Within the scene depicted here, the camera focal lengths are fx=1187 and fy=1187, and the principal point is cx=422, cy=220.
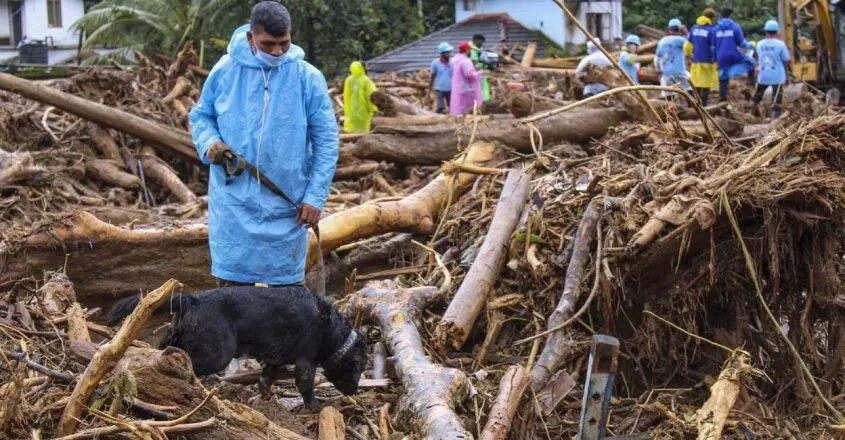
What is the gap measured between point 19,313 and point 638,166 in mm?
3404

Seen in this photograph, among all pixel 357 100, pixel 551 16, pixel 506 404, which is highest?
pixel 551 16

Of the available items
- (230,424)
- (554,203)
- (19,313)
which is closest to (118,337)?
(230,424)

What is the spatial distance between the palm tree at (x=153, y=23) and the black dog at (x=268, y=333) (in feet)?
75.3

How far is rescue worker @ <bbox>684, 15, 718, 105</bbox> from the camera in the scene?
1716cm

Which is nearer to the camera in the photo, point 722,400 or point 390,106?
point 722,400

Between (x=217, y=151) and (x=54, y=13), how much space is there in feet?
140

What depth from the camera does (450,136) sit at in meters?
10.3

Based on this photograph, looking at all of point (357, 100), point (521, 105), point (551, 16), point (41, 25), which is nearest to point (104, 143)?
point (521, 105)

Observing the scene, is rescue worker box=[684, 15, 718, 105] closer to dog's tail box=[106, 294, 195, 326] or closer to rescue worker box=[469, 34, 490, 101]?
rescue worker box=[469, 34, 490, 101]

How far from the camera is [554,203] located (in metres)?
6.68

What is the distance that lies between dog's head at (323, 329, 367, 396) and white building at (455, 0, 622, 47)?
107ft

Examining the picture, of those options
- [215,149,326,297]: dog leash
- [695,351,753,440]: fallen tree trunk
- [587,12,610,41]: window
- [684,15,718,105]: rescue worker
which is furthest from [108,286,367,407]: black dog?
[587,12,610,41]: window

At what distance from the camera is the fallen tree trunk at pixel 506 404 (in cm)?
473

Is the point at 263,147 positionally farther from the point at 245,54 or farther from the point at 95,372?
the point at 95,372
